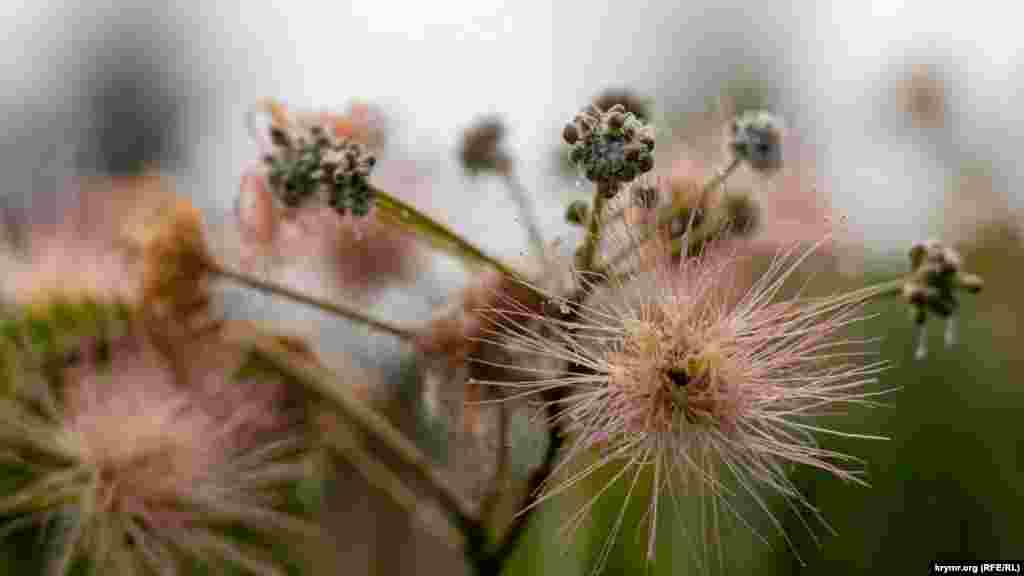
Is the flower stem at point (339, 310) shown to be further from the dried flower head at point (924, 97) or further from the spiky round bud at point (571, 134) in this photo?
the dried flower head at point (924, 97)

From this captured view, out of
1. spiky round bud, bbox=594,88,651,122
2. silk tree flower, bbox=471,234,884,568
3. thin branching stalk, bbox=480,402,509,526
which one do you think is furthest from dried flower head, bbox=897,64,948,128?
thin branching stalk, bbox=480,402,509,526

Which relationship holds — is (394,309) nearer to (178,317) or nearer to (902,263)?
(178,317)

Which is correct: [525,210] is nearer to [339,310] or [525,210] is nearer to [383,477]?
[339,310]

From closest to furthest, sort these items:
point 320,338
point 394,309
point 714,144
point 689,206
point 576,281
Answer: point 576,281 → point 689,206 → point 714,144 → point 394,309 → point 320,338

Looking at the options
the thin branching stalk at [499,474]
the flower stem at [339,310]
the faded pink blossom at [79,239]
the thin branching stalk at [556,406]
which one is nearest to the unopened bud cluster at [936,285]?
the thin branching stalk at [556,406]

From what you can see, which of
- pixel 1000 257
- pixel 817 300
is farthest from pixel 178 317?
pixel 1000 257

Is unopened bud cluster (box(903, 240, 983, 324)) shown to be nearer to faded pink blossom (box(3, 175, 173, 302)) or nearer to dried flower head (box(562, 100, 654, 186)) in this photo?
dried flower head (box(562, 100, 654, 186))

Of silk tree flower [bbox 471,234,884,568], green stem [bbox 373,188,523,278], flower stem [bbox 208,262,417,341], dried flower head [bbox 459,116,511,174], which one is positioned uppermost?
dried flower head [bbox 459,116,511,174]
